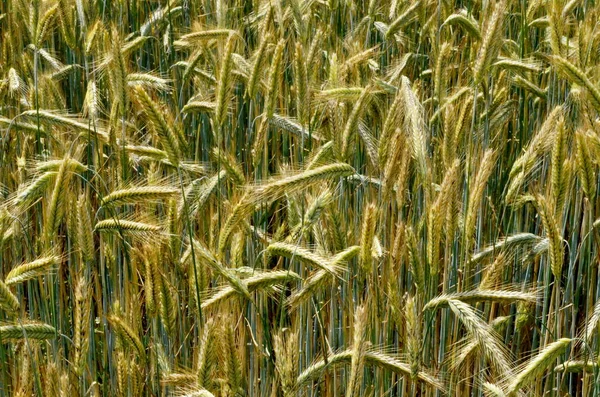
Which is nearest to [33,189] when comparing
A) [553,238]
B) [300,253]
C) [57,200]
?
[57,200]

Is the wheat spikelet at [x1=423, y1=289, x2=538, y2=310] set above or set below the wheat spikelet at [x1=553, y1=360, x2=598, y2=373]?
above

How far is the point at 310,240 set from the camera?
272cm

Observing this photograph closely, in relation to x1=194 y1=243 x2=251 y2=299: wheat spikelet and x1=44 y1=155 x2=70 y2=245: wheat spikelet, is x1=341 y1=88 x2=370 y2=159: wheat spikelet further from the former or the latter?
x1=44 y1=155 x2=70 y2=245: wheat spikelet

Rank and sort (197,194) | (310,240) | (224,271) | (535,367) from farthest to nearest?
(310,240) → (197,194) → (224,271) → (535,367)

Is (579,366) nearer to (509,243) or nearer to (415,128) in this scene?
(509,243)

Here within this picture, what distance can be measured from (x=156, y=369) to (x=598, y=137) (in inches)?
44.3

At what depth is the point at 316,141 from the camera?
293 cm

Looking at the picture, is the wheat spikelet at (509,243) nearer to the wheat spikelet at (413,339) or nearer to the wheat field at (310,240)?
the wheat field at (310,240)

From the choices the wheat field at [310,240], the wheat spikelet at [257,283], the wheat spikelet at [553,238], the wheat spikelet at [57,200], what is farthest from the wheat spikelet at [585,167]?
the wheat spikelet at [57,200]

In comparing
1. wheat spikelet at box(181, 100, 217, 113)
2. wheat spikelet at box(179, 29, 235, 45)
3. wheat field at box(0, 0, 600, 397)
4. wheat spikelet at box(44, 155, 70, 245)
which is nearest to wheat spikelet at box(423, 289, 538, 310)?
wheat field at box(0, 0, 600, 397)

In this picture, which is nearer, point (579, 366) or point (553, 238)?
point (553, 238)

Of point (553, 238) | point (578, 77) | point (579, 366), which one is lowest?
point (579, 366)

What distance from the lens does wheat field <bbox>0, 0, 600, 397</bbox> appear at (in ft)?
6.61

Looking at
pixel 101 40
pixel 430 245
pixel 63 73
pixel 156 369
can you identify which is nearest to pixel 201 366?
pixel 156 369
